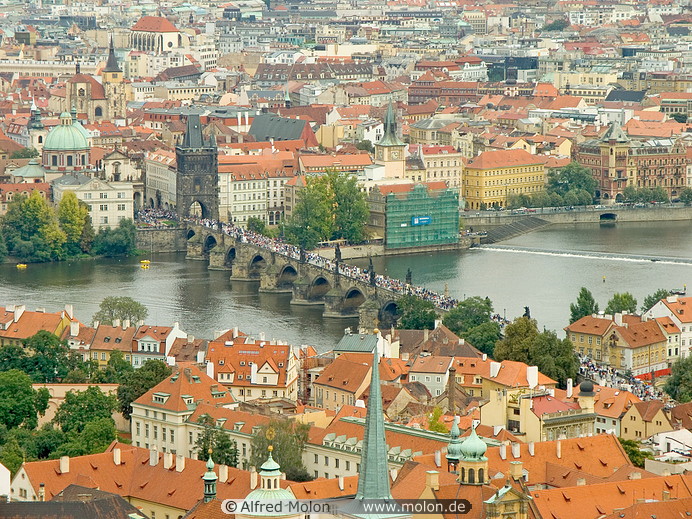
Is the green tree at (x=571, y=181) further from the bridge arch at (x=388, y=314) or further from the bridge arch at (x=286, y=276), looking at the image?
the bridge arch at (x=388, y=314)

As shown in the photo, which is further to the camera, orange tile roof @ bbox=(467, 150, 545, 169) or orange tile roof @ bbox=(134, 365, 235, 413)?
orange tile roof @ bbox=(467, 150, 545, 169)

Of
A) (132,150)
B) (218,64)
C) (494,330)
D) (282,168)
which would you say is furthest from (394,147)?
(218,64)

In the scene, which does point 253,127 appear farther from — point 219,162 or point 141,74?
point 141,74

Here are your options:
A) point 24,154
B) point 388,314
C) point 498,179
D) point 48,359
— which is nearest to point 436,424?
point 48,359

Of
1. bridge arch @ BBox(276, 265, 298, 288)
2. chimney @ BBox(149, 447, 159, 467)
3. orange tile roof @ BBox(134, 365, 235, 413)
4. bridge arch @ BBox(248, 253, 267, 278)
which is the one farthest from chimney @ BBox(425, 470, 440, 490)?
bridge arch @ BBox(248, 253, 267, 278)

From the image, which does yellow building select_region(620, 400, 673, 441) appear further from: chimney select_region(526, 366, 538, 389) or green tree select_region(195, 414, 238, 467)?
green tree select_region(195, 414, 238, 467)
